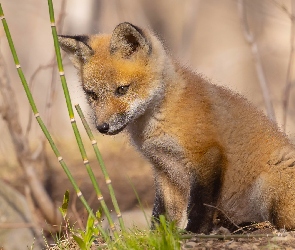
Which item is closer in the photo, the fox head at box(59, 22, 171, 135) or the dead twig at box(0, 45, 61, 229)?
the fox head at box(59, 22, 171, 135)

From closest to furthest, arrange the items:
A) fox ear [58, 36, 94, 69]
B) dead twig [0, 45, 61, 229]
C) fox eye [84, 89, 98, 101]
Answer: fox eye [84, 89, 98, 101] → fox ear [58, 36, 94, 69] → dead twig [0, 45, 61, 229]

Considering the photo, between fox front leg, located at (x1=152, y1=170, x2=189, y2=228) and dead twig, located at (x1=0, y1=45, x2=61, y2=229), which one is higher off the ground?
dead twig, located at (x1=0, y1=45, x2=61, y2=229)

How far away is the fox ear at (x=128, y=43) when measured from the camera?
18.1 feet

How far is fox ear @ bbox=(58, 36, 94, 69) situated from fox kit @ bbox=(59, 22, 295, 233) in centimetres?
2

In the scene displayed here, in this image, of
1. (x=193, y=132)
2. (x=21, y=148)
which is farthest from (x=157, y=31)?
(x=193, y=132)

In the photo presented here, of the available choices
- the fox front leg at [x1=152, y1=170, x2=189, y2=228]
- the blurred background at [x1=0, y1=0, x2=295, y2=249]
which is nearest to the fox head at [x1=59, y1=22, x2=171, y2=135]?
the fox front leg at [x1=152, y1=170, x2=189, y2=228]

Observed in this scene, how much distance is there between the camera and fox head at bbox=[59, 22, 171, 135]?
210 inches

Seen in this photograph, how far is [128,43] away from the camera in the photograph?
559cm

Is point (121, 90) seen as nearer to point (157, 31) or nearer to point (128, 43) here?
point (128, 43)

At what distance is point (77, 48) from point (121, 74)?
565 mm

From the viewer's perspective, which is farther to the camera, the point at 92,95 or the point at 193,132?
the point at 92,95

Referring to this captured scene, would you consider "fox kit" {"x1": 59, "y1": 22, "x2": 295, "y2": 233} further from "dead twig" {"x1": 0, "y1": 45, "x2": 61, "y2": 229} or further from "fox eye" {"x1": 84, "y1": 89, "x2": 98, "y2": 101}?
"dead twig" {"x1": 0, "y1": 45, "x2": 61, "y2": 229}

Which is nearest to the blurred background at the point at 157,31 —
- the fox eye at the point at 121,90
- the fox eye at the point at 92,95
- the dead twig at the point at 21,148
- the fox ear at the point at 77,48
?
the dead twig at the point at 21,148

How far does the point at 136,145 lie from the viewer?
18.5 feet
